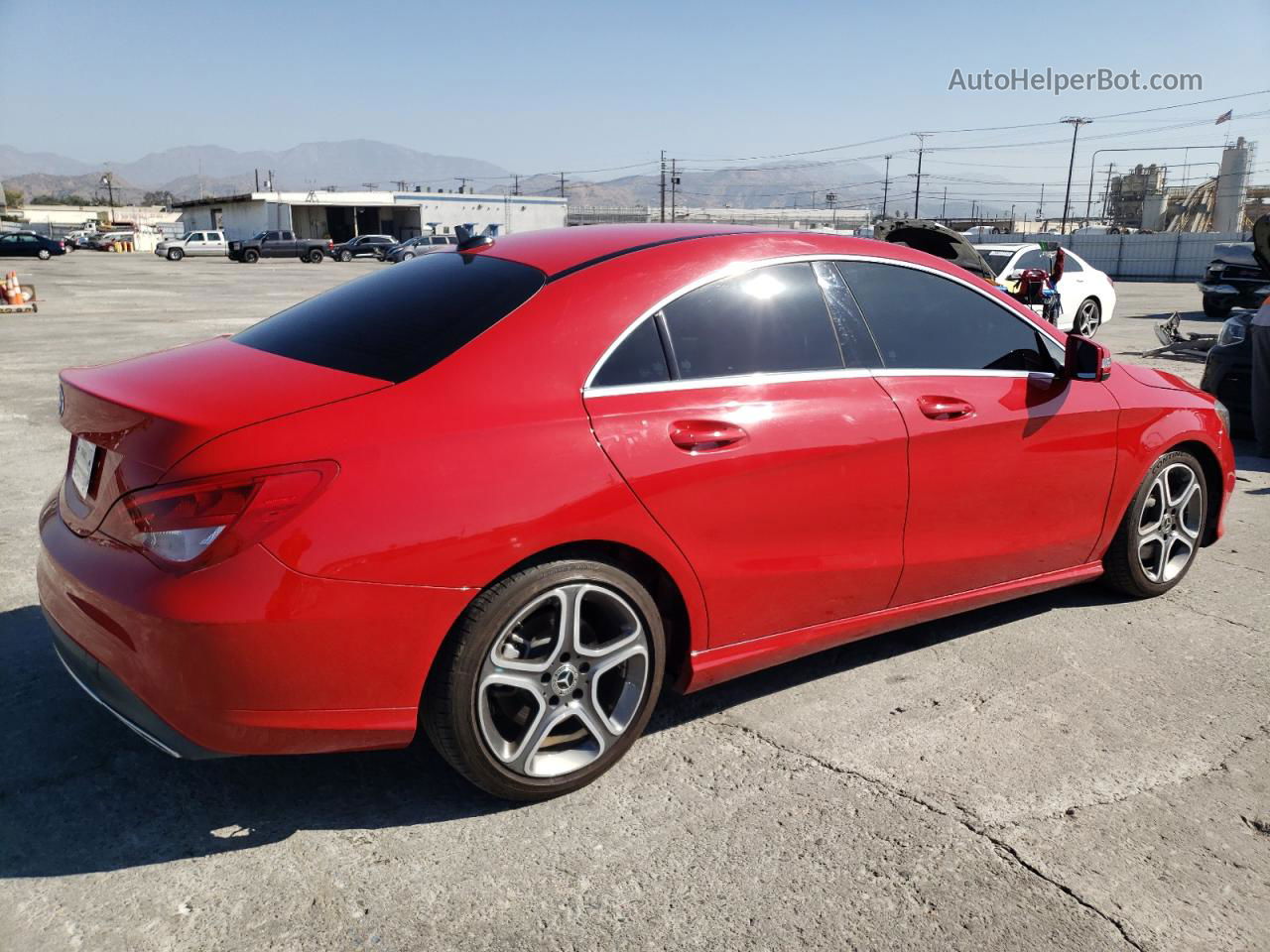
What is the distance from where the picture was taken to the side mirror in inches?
153

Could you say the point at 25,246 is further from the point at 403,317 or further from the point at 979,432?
the point at 979,432

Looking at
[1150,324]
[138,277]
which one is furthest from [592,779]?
[138,277]

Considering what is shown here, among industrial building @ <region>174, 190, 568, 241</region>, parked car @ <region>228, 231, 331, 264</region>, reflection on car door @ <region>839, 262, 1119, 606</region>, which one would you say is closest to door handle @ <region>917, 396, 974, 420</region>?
reflection on car door @ <region>839, 262, 1119, 606</region>

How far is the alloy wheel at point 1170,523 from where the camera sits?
14.6ft

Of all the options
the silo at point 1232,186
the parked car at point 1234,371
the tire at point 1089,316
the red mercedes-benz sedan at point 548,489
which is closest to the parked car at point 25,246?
the tire at point 1089,316

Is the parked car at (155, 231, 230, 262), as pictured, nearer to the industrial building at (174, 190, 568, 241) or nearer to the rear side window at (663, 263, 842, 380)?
the industrial building at (174, 190, 568, 241)

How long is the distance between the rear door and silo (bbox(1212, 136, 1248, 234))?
68.2m

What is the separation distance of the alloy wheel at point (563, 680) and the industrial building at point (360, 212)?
74.8 m

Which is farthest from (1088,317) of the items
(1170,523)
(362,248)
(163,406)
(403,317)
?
(362,248)

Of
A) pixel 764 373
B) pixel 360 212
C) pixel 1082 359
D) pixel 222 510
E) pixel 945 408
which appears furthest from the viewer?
pixel 360 212

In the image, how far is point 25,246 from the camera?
49.0 metres

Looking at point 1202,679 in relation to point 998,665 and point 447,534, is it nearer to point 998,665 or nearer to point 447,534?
point 998,665

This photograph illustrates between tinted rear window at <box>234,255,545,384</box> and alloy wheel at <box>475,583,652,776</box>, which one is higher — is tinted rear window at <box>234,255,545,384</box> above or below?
above

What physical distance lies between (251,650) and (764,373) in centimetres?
173
